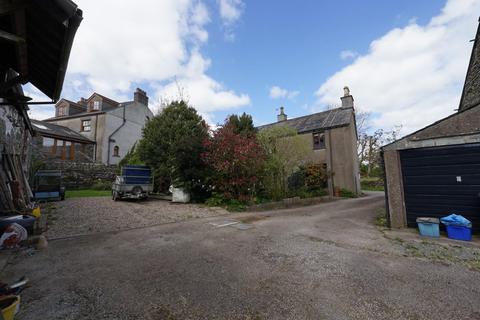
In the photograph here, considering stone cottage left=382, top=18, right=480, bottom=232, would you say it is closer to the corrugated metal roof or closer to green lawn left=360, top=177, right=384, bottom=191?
the corrugated metal roof

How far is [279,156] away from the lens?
12406 mm

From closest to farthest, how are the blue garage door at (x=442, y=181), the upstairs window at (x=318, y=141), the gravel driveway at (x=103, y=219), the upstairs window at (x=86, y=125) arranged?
the blue garage door at (x=442, y=181) → the gravel driveway at (x=103, y=219) → the upstairs window at (x=318, y=141) → the upstairs window at (x=86, y=125)

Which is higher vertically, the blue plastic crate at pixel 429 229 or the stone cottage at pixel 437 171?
the stone cottage at pixel 437 171

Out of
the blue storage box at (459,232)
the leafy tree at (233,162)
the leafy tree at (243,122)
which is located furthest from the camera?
the leafy tree at (243,122)

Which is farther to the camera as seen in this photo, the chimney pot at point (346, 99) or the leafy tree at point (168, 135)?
the chimney pot at point (346, 99)

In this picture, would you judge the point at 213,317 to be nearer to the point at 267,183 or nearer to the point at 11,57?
the point at 11,57

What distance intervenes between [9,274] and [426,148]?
386 inches

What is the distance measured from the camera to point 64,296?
259 cm

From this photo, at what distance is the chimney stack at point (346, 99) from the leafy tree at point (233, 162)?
12785 mm

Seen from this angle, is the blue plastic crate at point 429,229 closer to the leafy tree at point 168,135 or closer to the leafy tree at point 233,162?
the leafy tree at point 233,162

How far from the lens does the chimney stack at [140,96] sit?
81.5 feet

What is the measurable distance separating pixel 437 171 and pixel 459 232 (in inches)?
67.0

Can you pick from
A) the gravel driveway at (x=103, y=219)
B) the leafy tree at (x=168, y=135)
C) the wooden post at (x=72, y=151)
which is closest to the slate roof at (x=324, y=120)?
the leafy tree at (x=168, y=135)

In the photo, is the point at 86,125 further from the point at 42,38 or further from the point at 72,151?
the point at 42,38
